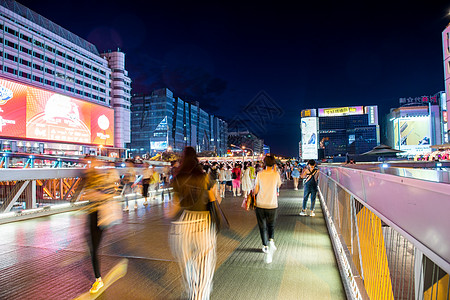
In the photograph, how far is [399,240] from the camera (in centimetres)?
209

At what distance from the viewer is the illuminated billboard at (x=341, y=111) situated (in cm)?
10550

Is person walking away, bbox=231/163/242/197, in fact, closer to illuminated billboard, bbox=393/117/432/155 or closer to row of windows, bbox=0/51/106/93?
row of windows, bbox=0/51/106/93

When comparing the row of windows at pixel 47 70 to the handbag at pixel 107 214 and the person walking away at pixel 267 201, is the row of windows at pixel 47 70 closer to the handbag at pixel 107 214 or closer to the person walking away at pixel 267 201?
the handbag at pixel 107 214

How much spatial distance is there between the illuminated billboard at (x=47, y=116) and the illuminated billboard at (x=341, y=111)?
92214mm

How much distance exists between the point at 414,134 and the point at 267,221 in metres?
99.0

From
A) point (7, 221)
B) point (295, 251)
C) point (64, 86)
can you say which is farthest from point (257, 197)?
point (64, 86)

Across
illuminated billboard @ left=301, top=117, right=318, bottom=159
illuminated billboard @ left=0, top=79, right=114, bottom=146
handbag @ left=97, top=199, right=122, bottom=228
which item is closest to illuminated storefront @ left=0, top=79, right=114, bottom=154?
illuminated billboard @ left=0, top=79, right=114, bottom=146

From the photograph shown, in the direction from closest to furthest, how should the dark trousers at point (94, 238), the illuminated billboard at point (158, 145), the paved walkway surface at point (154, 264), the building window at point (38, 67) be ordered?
the paved walkway surface at point (154, 264), the dark trousers at point (94, 238), the building window at point (38, 67), the illuminated billboard at point (158, 145)

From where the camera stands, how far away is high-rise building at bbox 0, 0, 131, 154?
27.5 metres

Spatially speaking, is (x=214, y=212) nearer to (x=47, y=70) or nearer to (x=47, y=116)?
(x=47, y=116)

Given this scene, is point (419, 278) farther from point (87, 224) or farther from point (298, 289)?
point (87, 224)

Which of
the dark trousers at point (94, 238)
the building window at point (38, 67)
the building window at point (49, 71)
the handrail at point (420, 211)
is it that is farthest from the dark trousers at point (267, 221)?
the building window at point (49, 71)

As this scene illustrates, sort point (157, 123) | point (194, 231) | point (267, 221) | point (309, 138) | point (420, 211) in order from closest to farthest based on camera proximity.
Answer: point (420, 211) < point (194, 231) < point (267, 221) < point (309, 138) < point (157, 123)

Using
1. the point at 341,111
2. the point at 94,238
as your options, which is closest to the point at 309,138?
the point at 341,111
